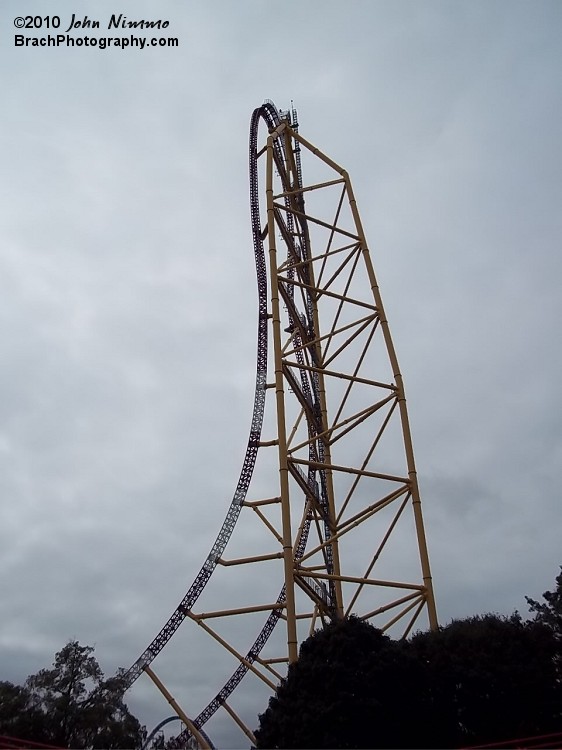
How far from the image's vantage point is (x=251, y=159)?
21.0 meters

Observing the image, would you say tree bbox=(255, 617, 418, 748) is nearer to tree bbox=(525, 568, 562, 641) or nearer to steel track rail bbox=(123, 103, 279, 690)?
steel track rail bbox=(123, 103, 279, 690)

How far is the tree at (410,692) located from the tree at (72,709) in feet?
24.8

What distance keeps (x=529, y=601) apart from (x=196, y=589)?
1404 centimetres

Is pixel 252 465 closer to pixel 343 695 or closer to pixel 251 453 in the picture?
pixel 251 453

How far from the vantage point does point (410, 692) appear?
36.3 ft

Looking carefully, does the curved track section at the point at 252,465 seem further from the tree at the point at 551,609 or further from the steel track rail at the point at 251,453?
the tree at the point at 551,609

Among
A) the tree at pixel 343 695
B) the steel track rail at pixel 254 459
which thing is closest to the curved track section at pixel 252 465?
the steel track rail at pixel 254 459

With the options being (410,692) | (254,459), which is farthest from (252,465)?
(410,692)

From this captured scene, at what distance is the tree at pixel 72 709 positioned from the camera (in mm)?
16984

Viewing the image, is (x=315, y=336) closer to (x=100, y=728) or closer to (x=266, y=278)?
(x=266, y=278)

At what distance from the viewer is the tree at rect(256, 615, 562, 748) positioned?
10.4 meters

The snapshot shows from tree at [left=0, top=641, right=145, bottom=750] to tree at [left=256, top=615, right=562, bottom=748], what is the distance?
755 cm

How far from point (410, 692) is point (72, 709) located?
1076 centimetres

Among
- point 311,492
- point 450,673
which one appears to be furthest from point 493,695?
point 311,492
